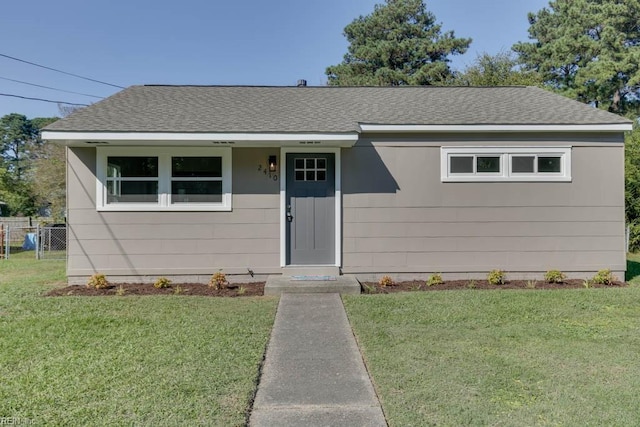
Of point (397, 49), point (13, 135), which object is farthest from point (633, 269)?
point (13, 135)

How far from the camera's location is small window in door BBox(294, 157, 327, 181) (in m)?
6.93

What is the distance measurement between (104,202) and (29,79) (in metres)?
12.7

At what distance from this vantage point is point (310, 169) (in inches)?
274

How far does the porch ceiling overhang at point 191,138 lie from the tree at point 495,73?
16.6 m

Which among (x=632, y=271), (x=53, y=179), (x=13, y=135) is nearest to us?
(x=632, y=271)

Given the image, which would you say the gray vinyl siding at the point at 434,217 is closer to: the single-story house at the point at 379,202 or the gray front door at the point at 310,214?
the single-story house at the point at 379,202

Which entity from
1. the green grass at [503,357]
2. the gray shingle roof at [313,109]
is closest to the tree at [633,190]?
the gray shingle roof at [313,109]

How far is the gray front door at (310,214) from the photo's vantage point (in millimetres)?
6875

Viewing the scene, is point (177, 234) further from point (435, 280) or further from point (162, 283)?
point (435, 280)

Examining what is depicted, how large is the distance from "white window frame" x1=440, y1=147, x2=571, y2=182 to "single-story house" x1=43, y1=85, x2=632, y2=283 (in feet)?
0.06

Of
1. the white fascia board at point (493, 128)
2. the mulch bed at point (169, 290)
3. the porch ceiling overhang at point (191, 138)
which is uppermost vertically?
the white fascia board at point (493, 128)

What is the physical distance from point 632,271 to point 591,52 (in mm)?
18241

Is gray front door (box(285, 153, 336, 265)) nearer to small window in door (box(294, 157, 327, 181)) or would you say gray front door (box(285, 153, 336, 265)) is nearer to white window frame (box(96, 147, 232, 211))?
small window in door (box(294, 157, 327, 181))

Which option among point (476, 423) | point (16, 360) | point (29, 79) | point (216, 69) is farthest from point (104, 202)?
point (216, 69)
